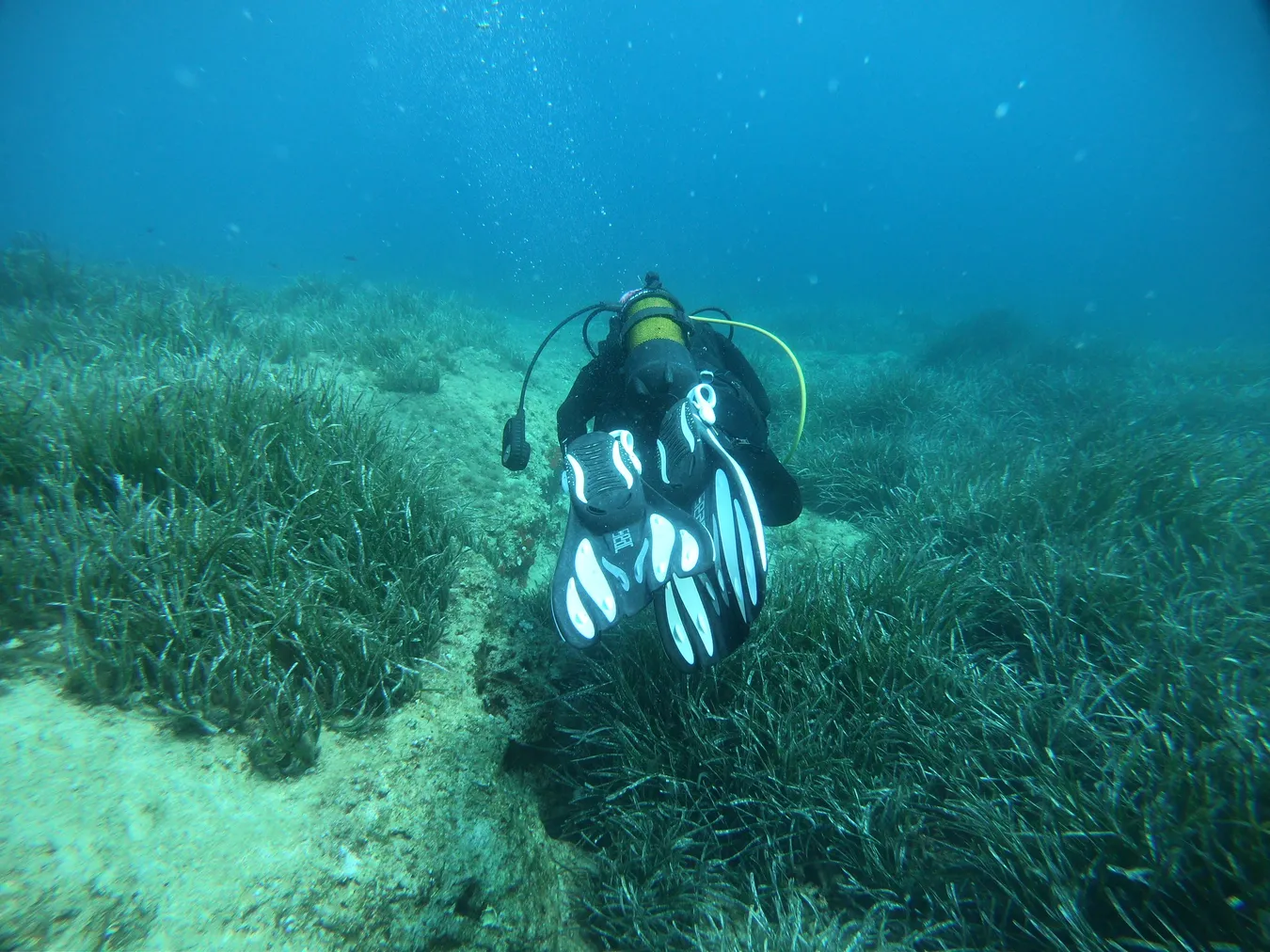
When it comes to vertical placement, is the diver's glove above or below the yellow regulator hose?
below

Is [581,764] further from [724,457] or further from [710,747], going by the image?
[724,457]

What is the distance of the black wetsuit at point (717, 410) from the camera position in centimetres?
297

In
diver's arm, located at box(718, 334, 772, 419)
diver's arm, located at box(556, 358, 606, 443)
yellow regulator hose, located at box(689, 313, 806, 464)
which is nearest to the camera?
yellow regulator hose, located at box(689, 313, 806, 464)

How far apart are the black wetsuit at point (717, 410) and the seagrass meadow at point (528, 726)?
616 mm

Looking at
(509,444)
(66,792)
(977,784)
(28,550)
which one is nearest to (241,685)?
(66,792)

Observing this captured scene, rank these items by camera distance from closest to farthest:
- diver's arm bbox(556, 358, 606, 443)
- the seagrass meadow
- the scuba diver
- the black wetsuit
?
the seagrass meadow → the scuba diver → the black wetsuit → diver's arm bbox(556, 358, 606, 443)

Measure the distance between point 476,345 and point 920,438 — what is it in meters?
7.82

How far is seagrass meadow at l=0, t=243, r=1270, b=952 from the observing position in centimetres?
161

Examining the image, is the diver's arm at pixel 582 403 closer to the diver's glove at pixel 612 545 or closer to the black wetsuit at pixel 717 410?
the black wetsuit at pixel 717 410

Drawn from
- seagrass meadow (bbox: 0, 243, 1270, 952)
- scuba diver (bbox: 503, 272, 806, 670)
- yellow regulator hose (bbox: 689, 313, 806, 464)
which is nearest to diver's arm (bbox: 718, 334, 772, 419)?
yellow regulator hose (bbox: 689, 313, 806, 464)

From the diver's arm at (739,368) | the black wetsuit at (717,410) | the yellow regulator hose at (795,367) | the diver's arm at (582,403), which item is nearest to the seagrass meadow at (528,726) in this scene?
the black wetsuit at (717,410)

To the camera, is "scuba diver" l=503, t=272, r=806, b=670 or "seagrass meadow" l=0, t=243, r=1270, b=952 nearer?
"seagrass meadow" l=0, t=243, r=1270, b=952

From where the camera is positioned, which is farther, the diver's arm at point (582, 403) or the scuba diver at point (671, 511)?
the diver's arm at point (582, 403)

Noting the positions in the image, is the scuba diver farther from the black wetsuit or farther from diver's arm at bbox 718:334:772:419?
diver's arm at bbox 718:334:772:419
